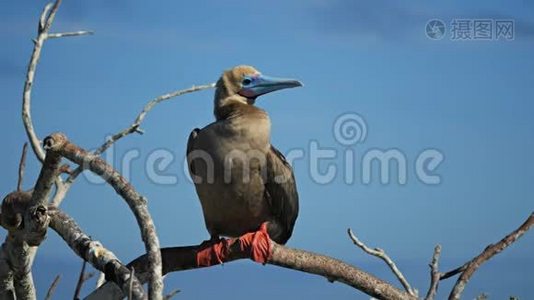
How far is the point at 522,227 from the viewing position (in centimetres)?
481

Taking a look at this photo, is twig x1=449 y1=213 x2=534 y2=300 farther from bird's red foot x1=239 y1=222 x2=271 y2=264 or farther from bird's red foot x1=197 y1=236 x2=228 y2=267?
bird's red foot x1=197 y1=236 x2=228 y2=267

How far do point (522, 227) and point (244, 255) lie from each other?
1.77 m

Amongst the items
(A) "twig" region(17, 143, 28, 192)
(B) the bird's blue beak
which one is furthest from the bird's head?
(A) "twig" region(17, 143, 28, 192)

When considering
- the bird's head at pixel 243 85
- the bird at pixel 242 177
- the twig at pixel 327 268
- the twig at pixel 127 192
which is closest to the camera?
the twig at pixel 127 192

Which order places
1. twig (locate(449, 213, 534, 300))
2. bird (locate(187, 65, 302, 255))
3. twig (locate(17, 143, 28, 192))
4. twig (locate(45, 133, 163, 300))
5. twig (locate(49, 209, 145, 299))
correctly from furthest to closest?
bird (locate(187, 65, 302, 255)) → twig (locate(17, 143, 28, 192)) → twig (locate(449, 213, 534, 300)) → twig (locate(49, 209, 145, 299)) → twig (locate(45, 133, 163, 300))

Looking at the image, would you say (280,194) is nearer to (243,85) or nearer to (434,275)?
(243,85)

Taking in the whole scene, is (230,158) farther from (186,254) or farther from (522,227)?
(522,227)

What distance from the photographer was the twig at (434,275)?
4.52m

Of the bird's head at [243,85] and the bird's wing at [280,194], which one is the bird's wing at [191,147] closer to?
the bird's head at [243,85]

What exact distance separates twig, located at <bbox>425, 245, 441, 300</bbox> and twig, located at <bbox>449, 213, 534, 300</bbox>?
0.62ft

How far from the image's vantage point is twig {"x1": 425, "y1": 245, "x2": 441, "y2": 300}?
14.8 feet

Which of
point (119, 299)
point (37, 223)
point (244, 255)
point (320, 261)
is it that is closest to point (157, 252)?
point (119, 299)

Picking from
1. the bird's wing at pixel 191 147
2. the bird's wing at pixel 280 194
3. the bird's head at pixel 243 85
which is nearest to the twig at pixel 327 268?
the bird's wing at pixel 280 194

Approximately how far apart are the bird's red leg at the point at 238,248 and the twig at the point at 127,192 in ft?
4.35
